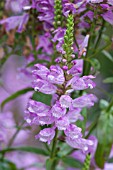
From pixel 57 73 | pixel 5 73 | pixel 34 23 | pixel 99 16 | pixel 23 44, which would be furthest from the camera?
pixel 5 73

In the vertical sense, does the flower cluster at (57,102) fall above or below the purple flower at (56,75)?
below

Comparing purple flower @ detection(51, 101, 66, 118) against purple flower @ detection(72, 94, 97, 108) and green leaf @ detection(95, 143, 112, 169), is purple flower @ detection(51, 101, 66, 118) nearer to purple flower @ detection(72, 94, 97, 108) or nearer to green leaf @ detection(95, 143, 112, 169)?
purple flower @ detection(72, 94, 97, 108)

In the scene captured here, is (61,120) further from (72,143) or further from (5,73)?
(5,73)

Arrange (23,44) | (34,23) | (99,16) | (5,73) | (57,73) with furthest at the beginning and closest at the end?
1. (5,73)
2. (23,44)
3. (34,23)
4. (99,16)
5. (57,73)

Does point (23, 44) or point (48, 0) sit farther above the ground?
point (48, 0)

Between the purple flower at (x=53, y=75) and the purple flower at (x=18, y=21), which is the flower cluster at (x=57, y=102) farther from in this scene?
the purple flower at (x=18, y=21)

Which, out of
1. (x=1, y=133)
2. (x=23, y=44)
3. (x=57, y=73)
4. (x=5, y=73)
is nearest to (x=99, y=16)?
(x=57, y=73)

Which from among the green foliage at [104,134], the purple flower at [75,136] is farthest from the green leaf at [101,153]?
the purple flower at [75,136]

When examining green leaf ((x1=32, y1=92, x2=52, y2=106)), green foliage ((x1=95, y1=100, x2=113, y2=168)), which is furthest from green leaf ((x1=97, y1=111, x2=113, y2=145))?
green leaf ((x1=32, y1=92, x2=52, y2=106))

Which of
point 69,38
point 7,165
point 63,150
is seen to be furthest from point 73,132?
point 7,165
